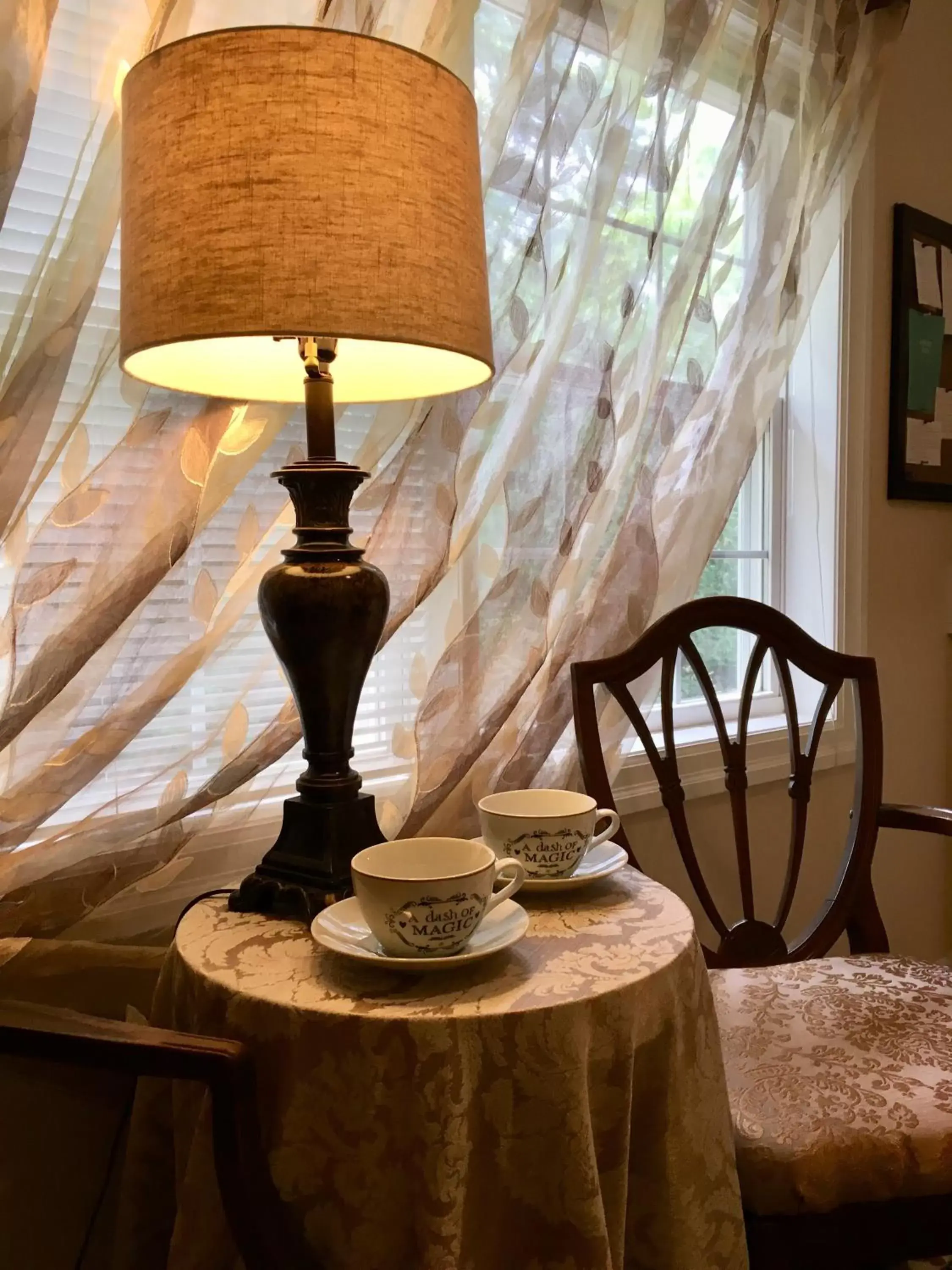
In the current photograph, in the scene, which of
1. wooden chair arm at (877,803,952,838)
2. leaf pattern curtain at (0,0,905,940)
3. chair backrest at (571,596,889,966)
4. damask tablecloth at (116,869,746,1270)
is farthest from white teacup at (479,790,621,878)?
wooden chair arm at (877,803,952,838)

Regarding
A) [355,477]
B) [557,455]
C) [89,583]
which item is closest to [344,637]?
[355,477]

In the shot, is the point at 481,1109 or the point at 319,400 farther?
the point at 319,400

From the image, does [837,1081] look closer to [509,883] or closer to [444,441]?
[509,883]

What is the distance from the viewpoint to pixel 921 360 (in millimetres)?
2096

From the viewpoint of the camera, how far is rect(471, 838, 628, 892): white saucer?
961mm

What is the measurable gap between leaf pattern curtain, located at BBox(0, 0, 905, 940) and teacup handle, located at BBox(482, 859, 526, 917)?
0.34m

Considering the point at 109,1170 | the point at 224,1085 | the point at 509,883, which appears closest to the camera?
the point at 224,1085

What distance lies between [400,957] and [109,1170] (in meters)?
0.47

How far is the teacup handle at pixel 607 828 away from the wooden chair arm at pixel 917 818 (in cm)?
55

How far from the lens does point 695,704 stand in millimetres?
1881

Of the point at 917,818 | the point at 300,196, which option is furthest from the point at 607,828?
the point at 300,196

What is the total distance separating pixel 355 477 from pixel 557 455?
18.2 inches

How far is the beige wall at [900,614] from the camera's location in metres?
1.96

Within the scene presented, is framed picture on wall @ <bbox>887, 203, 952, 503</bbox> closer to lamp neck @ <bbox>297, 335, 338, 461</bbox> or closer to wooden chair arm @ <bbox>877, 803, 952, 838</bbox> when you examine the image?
wooden chair arm @ <bbox>877, 803, 952, 838</bbox>
